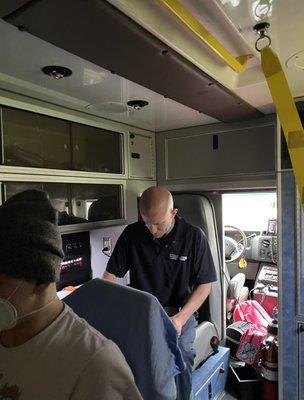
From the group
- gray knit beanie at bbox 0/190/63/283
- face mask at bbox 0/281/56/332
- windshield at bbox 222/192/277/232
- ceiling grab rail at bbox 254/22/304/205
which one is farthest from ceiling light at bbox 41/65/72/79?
windshield at bbox 222/192/277/232

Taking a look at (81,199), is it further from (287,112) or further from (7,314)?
(287,112)

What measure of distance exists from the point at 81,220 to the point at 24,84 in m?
1.04

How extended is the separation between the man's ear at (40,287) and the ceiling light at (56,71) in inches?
46.1

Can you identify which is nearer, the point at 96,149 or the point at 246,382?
the point at 246,382

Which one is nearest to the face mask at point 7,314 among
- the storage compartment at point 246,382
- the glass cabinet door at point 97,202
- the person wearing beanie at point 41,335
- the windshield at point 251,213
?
the person wearing beanie at point 41,335

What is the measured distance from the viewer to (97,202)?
2.60 metres

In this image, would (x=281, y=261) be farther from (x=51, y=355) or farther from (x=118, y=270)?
(x=51, y=355)

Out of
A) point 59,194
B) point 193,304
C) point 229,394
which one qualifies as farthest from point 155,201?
point 229,394

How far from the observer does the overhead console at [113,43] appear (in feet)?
3.40

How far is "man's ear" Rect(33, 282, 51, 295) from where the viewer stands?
87 centimetres

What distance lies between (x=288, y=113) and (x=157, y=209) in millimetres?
1154

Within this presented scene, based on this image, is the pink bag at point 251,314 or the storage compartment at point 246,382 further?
the pink bag at point 251,314

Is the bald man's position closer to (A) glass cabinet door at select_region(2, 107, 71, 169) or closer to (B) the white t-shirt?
(A) glass cabinet door at select_region(2, 107, 71, 169)

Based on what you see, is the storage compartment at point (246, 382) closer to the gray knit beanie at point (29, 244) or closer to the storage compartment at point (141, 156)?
the storage compartment at point (141, 156)
